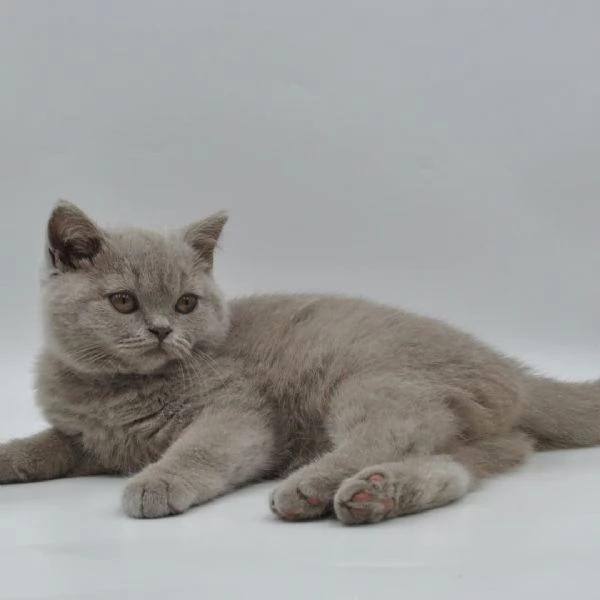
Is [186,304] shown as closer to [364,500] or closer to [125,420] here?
[125,420]

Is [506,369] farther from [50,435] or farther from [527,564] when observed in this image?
[50,435]

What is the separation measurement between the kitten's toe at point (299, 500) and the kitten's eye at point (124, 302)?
24.9 inches

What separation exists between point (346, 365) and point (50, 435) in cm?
77

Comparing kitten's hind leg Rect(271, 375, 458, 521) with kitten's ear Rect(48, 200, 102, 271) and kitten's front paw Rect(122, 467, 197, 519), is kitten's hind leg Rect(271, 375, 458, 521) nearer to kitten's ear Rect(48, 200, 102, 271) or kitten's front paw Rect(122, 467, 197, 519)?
kitten's front paw Rect(122, 467, 197, 519)

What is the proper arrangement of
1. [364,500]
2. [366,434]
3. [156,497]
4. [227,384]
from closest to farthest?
[364,500]
[156,497]
[366,434]
[227,384]

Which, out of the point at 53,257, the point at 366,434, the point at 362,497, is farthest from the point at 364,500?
the point at 53,257

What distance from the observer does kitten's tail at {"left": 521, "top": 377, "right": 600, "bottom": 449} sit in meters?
2.31

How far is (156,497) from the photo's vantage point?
1.76 metres

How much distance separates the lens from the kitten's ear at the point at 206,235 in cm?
236

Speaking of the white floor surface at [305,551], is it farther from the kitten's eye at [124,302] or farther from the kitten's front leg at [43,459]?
Result: the kitten's eye at [124,302]

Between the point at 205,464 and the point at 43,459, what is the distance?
0.53 m

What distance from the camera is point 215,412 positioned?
6.89 feet

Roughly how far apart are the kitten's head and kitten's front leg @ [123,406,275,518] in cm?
21

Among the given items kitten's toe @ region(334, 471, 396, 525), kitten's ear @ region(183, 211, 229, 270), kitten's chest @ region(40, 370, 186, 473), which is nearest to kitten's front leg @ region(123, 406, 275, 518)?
kitten's chest @ region(40, 370, 186, 473)
